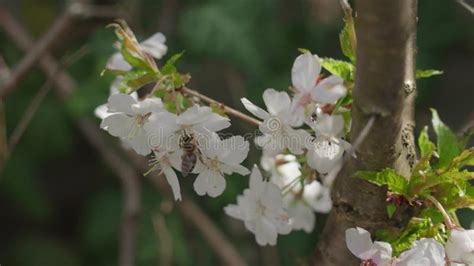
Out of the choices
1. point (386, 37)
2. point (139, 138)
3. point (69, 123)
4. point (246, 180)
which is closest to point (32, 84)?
point (69, 123)

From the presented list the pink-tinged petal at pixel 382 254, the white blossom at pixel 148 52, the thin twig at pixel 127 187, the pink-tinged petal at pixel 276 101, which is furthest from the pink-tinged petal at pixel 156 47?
the thin twig at pixel 127 187

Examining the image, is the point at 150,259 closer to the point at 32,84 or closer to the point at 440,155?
the point at 32,84

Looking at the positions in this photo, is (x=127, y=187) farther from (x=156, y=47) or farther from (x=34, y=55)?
(x=156, y=47)

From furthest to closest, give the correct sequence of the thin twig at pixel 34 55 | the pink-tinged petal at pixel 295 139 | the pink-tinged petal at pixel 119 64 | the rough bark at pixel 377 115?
1. the thin twig at pixel 34 55
2. the pink-tinged petal at pixel 119 64
3. the pink-tinged petal at pixel 295 139
4. the rough bark at pixel 377 115

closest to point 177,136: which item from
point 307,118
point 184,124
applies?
point 184,124

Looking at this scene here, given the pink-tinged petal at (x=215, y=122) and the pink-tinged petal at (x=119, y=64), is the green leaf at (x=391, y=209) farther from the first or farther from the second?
the pink-tinged petal at (x=119, y=64)

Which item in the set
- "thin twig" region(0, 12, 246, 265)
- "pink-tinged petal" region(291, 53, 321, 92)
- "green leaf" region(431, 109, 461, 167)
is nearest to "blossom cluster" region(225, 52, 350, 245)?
"pink-tinged petal" region(291, 53, 321, 92)
